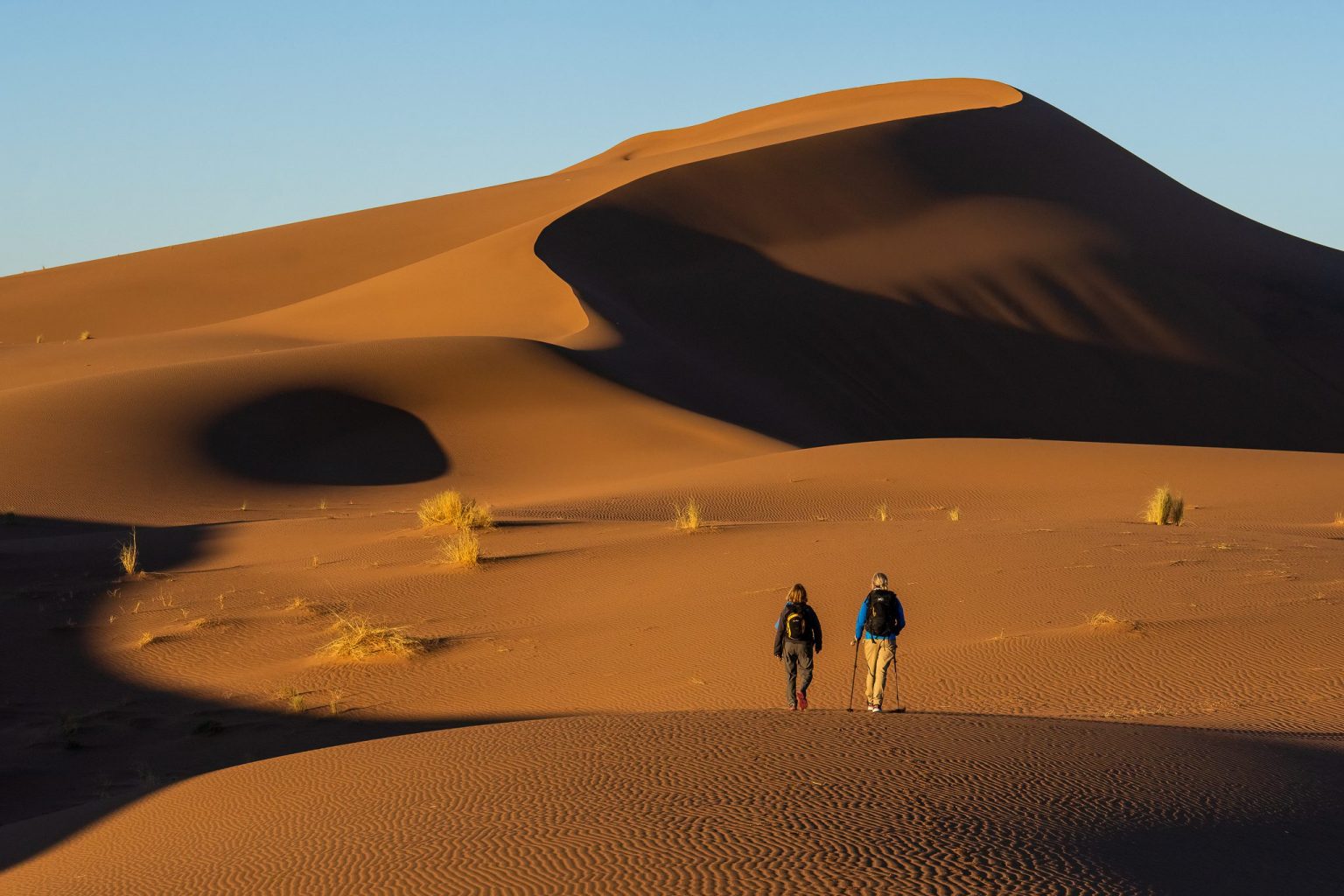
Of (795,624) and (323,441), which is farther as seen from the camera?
(323,441)

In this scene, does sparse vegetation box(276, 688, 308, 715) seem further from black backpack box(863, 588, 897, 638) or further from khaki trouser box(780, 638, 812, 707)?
black backpack box(863, 588, 897, 638)

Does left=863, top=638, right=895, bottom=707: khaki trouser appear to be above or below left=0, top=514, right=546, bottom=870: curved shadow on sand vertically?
above

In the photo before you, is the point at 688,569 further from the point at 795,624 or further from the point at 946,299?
the point at 946,299

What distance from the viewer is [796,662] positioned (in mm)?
10008

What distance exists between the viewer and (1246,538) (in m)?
17.3

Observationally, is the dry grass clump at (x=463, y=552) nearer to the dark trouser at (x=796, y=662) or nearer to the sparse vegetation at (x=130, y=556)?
the sparse vegetation at (x=130, y=556)

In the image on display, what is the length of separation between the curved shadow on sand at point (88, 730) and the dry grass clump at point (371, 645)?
104cm

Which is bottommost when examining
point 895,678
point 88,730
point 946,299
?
point 88,730

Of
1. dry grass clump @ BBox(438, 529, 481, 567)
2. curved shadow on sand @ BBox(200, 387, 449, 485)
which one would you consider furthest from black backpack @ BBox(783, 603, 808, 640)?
curved shadow on sand @ BBox(200, 387, 449, 485)

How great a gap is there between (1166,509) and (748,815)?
1421 centimetres

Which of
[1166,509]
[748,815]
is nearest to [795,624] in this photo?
[748,815]

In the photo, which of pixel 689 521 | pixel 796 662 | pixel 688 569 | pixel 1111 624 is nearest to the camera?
pixel 796 662

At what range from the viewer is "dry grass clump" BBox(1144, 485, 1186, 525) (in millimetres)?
19125

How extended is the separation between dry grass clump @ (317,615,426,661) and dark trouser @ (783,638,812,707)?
5.38 meters
